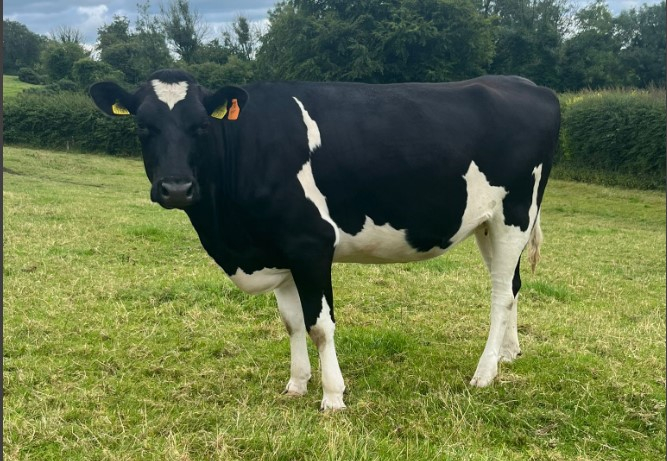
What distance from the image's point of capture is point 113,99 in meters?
4.01

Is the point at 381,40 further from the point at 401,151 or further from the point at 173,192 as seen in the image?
the point at 173,192

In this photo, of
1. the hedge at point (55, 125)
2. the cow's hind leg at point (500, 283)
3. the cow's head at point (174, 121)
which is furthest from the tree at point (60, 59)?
the cow's hind leg at point (500, 283)

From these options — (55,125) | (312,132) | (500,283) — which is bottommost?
(55,125)

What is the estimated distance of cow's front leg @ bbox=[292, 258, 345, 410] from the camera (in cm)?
409

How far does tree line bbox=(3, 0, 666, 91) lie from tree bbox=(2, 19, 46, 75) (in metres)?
6.00

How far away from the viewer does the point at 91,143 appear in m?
32.7

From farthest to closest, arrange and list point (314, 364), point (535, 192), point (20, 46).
Answer: point (20, 46)
point (314, 364)
point (535, 192)

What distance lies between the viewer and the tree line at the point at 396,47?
34281 mm

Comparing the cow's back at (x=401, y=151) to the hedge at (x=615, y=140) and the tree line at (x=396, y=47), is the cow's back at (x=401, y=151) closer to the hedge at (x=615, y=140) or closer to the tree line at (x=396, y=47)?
the hedge at (x=615, y=140)

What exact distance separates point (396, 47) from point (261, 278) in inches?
1245

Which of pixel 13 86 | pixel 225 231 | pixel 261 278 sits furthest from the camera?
pixel 13 86

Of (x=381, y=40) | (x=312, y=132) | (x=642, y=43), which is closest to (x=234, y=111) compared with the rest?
(x=312, y=132)

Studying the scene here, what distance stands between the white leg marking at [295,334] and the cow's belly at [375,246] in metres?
0.44

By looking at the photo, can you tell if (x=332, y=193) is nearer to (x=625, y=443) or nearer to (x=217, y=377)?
(x=217, y=377)
